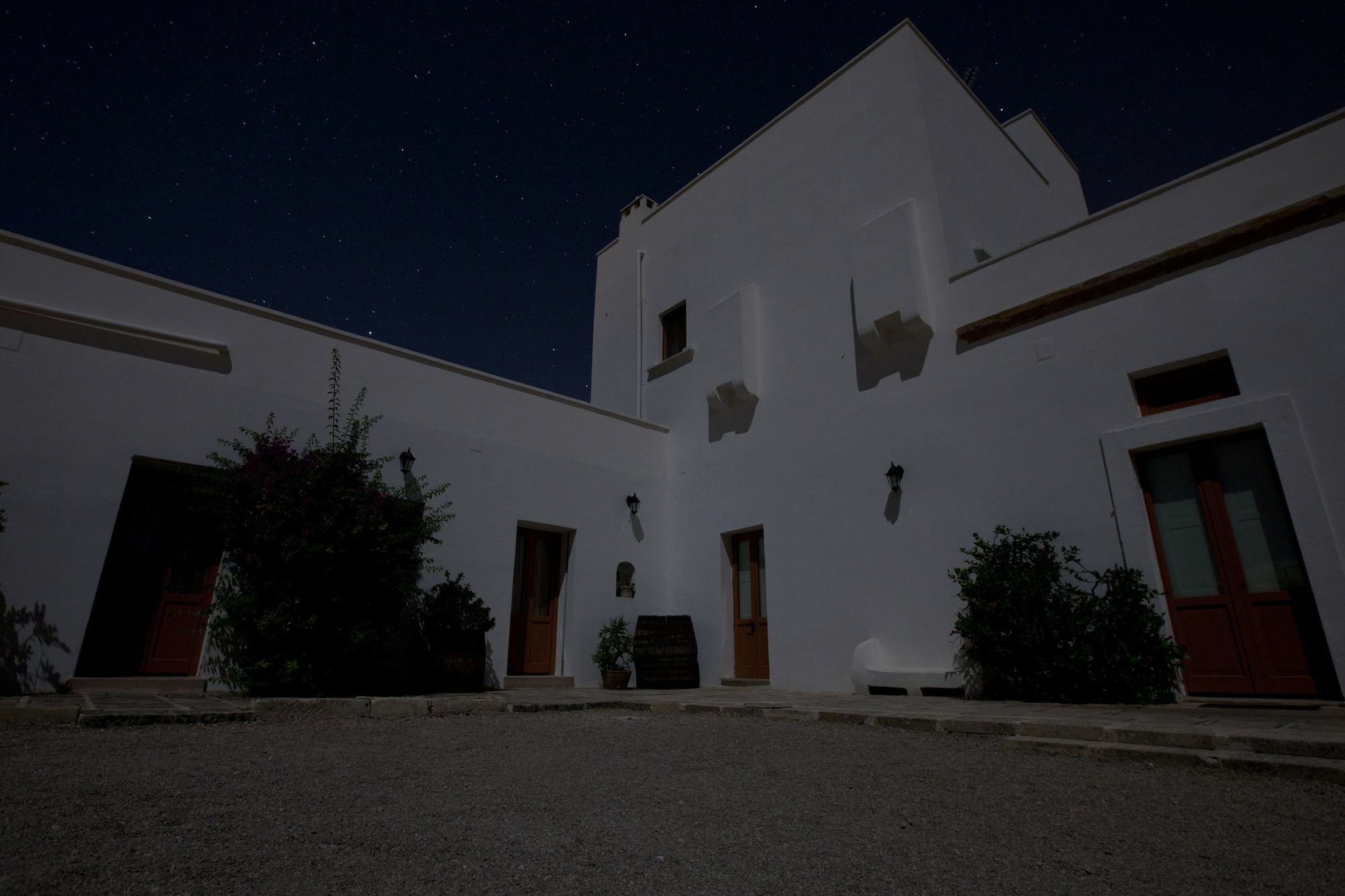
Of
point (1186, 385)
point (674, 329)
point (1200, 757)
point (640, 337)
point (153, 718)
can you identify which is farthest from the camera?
point (640, 337)

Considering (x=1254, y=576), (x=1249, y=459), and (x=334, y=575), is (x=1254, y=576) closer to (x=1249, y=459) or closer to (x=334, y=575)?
(x=1249, y=459)

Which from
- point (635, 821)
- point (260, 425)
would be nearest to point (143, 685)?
point (260, 425)

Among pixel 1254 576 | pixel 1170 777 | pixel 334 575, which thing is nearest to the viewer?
pixel 1170 777

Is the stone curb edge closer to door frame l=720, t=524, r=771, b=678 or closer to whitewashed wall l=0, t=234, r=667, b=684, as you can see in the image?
whitewashed wall l=0, t=234, r=667, b=684

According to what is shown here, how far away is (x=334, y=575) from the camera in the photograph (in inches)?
219

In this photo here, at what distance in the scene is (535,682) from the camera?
7727 mm

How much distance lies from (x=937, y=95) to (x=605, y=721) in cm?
784

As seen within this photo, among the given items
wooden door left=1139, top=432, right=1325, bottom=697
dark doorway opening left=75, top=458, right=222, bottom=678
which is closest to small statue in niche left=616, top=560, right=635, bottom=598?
dark doorway opening left=75, top=458, right=222, bottom=678

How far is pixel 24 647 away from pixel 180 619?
3.37ft

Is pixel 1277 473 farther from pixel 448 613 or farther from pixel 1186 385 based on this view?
pixel 448 613

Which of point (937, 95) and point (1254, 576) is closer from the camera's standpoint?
point (1254, 576)

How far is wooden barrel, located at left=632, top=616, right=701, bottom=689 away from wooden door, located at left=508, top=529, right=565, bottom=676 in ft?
3.55

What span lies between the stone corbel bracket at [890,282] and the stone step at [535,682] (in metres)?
5.22

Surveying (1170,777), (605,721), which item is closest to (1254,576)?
(1170,777)
